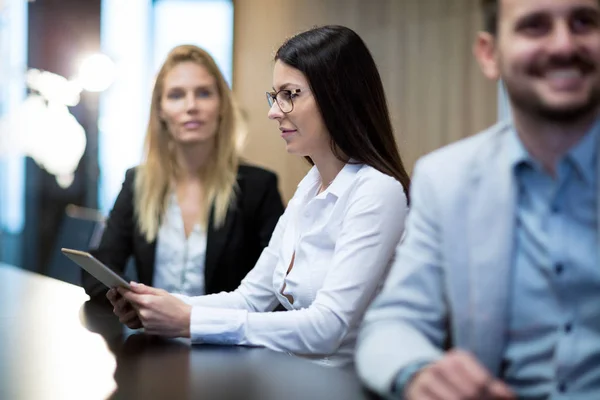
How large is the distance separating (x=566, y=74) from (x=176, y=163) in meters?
2.25

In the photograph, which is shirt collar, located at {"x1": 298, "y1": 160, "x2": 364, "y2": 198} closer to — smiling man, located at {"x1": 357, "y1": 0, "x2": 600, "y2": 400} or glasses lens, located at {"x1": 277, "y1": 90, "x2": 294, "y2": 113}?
glasses lens, located at {"x1": 277, "y1": 90, "x2": 294, "y2": 113}

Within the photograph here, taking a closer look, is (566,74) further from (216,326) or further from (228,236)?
(228,236)

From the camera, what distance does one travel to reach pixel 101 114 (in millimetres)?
6664

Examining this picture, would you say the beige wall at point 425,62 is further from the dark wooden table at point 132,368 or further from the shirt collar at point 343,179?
the dark wooden table at point 132,368

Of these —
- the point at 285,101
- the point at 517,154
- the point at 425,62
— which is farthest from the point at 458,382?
the point at 425,62

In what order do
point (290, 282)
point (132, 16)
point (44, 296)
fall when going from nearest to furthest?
point (290, 282)
point (44, 296)
point (132, 16)

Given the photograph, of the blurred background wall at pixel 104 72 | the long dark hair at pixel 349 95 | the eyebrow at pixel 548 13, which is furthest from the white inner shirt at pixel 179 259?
the blurred background wall at pixel 104 72

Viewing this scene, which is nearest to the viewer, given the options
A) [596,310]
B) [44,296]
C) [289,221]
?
[596,310]

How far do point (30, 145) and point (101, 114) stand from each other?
615mm

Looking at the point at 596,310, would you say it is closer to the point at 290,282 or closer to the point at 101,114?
the point at 290,282

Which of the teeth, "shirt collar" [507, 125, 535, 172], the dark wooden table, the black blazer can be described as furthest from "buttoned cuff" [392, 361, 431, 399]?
the black blazer

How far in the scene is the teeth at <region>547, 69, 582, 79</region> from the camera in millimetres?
1104

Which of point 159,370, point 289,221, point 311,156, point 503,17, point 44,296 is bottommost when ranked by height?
point 44,296

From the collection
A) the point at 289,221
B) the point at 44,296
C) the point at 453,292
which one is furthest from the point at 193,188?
the point at 453,292
